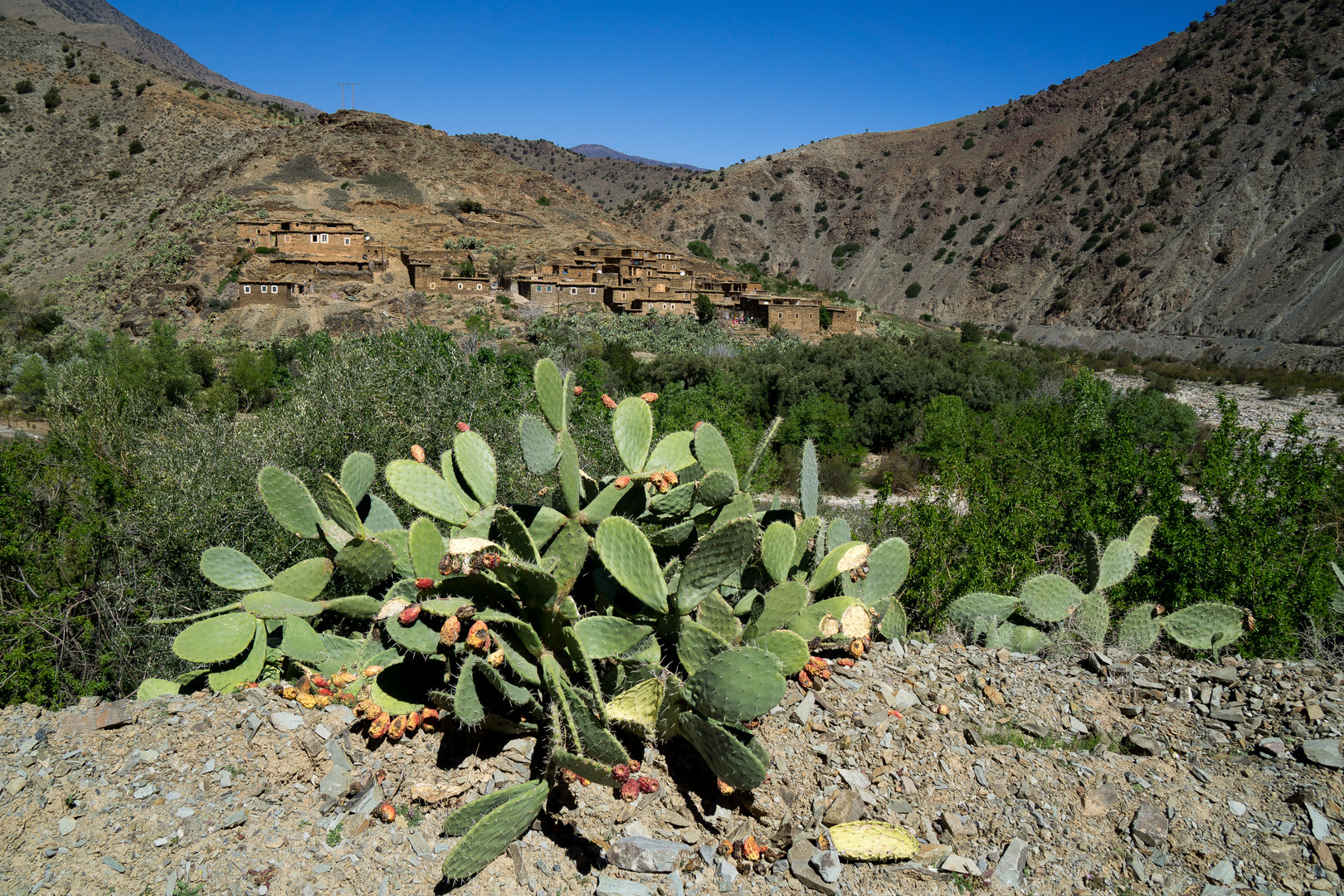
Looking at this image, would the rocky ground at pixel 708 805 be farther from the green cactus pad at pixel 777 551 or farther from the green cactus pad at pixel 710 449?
the green cactus pad at pixel 710 449

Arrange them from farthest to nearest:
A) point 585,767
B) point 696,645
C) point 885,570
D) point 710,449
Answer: point 885,570, point 710,449, point 696,645, point 585,767

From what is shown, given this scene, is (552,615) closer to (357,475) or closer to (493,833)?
(493,833)

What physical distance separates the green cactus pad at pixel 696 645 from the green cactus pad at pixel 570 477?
0.99 meters

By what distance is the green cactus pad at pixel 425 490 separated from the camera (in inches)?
150

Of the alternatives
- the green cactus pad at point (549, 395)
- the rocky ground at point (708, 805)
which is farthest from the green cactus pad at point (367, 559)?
the green cactus pad at point (549, 395)

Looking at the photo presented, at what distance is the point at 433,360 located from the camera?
9984 mm

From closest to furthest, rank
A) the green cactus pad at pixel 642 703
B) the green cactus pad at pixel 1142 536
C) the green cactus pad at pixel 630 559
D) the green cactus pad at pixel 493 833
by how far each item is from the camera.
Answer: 1. the green cactus pad at pixel 493 833
2. the green cactus pad at pixel 642 703
3. the green cactus pad at pixel 630 559
4. the green cactus pad at pixel 1142 536

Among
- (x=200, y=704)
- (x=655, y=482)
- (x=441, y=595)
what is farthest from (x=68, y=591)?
(x=655, y=482)

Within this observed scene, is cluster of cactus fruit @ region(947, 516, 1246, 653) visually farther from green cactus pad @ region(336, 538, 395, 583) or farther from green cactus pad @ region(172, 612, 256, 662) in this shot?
green cactus pad @ region(172, 612, 256, 662)

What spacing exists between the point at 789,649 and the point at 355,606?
7.44 ft

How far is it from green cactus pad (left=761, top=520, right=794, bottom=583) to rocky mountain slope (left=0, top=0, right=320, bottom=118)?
11299cm

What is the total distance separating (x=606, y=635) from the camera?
10.7 ft

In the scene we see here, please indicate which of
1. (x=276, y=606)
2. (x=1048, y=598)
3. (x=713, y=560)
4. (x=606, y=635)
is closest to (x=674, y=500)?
(x=713, y=560)

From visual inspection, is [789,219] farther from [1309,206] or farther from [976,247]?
[1309,206]
